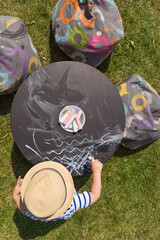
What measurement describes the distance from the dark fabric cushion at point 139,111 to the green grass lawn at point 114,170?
27.2 inches

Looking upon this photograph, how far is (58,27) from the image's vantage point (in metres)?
3.10

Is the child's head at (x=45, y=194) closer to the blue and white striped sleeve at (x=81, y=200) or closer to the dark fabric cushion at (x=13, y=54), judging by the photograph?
the blue and white striped sleeve at (x=81, y=200)

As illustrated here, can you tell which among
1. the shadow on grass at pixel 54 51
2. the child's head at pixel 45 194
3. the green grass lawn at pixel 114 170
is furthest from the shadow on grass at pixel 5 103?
the child's head at pixel 45 194

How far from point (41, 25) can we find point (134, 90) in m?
2.11

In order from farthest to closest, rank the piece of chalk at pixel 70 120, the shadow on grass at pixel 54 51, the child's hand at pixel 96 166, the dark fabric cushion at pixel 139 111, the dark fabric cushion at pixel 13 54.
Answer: the shadow on grass at pixel 54 51 < the dark fabric cushion at pixel 139 111 < the dark fabric cushion at pixel 13 54 < the child's hand at pixel 96 166 < the piece of chalk at pixel 70 120

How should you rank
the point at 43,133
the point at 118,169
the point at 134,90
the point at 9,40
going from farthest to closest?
the point at 118,169, the point at 134,90, the point at 9,40, the point at 43,133

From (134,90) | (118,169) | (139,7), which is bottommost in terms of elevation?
(118,169)

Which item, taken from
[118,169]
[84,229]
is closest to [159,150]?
[118,169]

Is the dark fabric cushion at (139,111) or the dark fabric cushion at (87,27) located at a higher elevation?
the dark fabric cushion at (87,27)

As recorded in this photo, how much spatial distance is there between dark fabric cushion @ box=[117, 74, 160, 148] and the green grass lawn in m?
0.69

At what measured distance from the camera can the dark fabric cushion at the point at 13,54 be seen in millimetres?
2668

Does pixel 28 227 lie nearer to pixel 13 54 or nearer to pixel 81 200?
pixel 81 200

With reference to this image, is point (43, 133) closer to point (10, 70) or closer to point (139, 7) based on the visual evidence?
point (10, 70)

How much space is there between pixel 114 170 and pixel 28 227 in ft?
6.02
